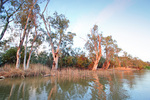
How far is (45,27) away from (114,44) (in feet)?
56.8

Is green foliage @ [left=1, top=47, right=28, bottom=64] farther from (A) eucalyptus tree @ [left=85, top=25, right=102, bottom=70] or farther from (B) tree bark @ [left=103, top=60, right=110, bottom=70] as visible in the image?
(B) tree bark @ [left=103, top=60, right=110, bottom=70]

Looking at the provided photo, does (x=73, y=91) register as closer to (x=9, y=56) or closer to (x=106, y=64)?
(x=9, y=56)

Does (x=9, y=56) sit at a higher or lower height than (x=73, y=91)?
higher

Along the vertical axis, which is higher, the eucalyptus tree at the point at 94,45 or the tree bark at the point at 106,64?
the eucalyptus tree at the point at 94,45

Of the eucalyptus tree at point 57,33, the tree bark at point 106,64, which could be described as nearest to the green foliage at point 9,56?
the eucalyptus tree at point 57,33

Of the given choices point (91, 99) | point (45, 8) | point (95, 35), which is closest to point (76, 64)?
point (95, 35)

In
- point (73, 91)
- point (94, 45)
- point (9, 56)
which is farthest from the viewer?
point (94, 45)

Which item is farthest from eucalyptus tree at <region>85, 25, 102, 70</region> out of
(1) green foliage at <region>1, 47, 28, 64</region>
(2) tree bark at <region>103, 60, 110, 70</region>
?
(1) green foliage at <region>1, 47, 28, 64</region>

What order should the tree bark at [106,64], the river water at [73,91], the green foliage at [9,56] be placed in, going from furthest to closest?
the tree bark at [106,64] < the green foliage at [9,56] < the river water at [73,91]

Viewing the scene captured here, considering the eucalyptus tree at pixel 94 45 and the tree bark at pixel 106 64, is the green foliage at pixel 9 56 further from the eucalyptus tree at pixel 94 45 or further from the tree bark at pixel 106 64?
the tree bark at pixel 106 64

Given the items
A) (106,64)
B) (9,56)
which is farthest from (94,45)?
(9,56)

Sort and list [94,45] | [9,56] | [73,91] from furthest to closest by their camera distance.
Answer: [94,45], [9,56], [73,91]

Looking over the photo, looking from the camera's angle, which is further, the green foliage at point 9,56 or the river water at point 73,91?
the green foliage at point 9,56

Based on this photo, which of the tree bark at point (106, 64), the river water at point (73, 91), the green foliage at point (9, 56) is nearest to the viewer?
the river water at point (73, 91)
